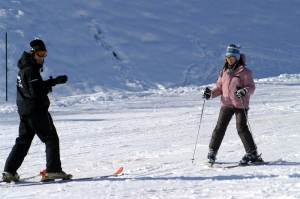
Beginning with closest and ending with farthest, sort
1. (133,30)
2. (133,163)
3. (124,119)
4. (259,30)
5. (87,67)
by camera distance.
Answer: (133,163) → (124,119) → (87,67) → (133,30) → (259,30)

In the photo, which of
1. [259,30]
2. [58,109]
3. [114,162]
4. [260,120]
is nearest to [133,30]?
[259,30]

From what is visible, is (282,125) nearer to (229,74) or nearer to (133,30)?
(229,74)

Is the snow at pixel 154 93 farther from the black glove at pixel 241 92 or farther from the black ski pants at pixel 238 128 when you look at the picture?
the black glove at pixel 241 92

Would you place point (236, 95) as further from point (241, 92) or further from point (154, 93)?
point (154, 93)

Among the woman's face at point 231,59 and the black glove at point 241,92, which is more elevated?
the woman's face at point 231,59

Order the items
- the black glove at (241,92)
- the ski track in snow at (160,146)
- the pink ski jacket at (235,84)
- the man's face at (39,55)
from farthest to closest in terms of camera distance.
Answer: the pink ski jacket at (235,84)
the black glove at (241,92)
the man's face at (39,55)
the ski track in snow at (160,146)

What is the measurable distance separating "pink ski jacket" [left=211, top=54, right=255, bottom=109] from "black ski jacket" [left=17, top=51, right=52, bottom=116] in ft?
7.16

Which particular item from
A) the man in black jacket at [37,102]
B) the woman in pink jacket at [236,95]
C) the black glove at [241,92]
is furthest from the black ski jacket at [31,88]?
the black glove at [241,92]

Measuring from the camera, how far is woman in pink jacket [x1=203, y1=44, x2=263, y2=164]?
579 centimetres

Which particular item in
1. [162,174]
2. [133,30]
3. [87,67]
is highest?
[133,30]

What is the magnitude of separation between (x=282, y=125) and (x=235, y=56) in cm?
420

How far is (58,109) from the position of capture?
13562 millimetres

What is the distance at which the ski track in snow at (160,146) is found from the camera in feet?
15.4

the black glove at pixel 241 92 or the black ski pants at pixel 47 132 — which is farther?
the black glove at pixel 241 92
